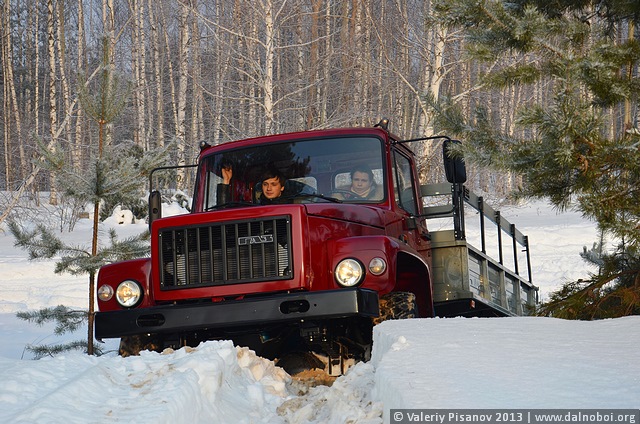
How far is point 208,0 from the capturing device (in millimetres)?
35469

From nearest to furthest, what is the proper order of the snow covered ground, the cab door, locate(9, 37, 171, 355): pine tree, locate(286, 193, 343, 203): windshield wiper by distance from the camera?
the snow covered ground
locate(286, 193, 343, 203): windshield wiper
the cab door
locate(9, 37, 171, 355): pine tree

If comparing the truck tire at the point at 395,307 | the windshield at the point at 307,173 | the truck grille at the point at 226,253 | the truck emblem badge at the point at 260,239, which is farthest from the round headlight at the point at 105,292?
the truck tire at the point at 395,307

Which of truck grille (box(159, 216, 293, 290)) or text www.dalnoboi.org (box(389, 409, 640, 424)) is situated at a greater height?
truck grille (box(159, 216, 293, 290))

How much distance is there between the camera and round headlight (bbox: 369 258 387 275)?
621cm

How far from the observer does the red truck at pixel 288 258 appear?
20.5 ft

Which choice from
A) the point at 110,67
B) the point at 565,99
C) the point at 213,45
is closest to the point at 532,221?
the point at 213,45

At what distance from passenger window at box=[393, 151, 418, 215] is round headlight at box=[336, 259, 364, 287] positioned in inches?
54.9

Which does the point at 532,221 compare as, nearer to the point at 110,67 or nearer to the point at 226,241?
the point at 110,67

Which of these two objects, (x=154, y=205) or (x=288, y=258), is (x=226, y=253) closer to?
(x=288, y=258)

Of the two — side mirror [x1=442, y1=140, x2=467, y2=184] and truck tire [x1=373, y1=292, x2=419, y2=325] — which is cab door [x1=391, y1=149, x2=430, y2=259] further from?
truck tire [x1=373, y1=292, x2=419, y2=325]

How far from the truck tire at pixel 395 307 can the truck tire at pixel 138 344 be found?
1.89m

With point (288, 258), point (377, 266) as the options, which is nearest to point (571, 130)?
point (377, 266)

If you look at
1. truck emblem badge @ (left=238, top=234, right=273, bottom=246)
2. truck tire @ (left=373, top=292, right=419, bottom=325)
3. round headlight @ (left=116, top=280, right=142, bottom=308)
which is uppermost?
truck emblem badge @ (left=238, top=234, right=273, bottom=246)

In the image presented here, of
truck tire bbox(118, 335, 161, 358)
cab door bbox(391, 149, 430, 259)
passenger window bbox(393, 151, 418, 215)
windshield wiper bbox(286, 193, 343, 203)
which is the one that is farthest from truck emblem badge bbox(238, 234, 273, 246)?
passenger window bbox(393, 151, 418, 215)
